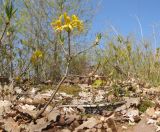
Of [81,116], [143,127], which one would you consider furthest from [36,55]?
[143,127]

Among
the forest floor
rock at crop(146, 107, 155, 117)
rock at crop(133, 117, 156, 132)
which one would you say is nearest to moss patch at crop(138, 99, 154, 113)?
the forest floor

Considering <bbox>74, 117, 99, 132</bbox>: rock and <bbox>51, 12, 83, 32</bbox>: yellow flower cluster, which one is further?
Result: <bbox>74, 117, 99, 132</bbox>: rock

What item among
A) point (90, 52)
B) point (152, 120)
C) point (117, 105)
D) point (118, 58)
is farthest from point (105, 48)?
point (152, 120)

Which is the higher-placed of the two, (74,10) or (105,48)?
(74,10)

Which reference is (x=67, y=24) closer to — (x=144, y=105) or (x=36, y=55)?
(x=36, y=55)

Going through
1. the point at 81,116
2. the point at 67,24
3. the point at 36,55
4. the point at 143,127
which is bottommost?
the point at 143,127

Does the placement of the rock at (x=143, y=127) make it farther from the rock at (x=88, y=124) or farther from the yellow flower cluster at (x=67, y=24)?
the yellow flower cluster at (x=67, y=24)

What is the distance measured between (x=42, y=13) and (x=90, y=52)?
218cm

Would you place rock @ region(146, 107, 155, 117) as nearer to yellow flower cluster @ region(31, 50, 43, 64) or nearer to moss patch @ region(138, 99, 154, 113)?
moss patch @ region(138, 99, 154, 113)

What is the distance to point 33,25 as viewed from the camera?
1517 cm

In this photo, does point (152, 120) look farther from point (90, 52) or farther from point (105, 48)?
point (90, 52)

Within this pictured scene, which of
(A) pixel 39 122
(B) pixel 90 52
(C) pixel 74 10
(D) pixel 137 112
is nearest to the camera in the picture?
(A) pixel 39 122

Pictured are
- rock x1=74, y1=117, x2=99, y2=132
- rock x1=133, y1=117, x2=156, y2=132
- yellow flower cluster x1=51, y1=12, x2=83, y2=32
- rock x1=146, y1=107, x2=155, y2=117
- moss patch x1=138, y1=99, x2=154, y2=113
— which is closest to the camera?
yellow flower cluster x1=51, y1=12, x2=83, y2=32

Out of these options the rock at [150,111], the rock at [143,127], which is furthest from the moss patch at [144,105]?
the rock at [143,127]
